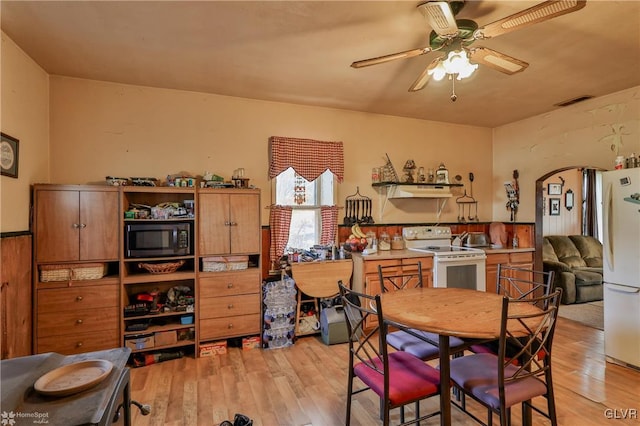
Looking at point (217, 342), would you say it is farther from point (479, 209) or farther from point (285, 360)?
point (479, 209)

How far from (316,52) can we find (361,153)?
5.97ft

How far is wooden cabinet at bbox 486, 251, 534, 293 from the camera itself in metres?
4.09

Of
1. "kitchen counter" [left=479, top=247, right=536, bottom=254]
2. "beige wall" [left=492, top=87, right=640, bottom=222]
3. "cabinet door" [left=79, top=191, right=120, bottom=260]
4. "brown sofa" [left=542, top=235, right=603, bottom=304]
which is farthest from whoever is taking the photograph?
"brown sofa" [left=542, top=235, right=603, bottom=304]

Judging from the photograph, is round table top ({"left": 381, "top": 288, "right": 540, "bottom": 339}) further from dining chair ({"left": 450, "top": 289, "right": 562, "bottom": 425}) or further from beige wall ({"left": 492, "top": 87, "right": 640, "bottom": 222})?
beige wall ({"left": 492, "top": 87, "right": 640, "bottom": 222})

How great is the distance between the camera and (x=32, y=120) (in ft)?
8.84

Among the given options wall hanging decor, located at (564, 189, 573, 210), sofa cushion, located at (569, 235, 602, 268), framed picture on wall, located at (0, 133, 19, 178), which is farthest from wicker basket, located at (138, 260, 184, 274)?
wall hanging decor, located at (564, 189, 573, 210)

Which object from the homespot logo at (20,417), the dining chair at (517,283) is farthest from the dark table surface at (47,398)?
the dining chair at (517,283)

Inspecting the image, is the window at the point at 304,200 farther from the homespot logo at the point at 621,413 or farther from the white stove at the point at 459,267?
the homespot logo at the point at 621,413

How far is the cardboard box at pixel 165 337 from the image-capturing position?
2.97 m

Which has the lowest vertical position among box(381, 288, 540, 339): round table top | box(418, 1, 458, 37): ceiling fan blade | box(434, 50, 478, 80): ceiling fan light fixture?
box(381, 288, 540, 339): round table top

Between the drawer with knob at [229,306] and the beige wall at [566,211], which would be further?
the beige wall at [566,211]

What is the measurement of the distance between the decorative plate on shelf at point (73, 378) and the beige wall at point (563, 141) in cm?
473

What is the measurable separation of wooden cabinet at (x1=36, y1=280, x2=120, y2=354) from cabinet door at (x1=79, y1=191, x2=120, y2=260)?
276 mm

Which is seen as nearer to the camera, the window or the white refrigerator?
the white refrigerator
